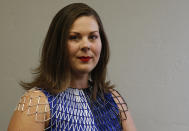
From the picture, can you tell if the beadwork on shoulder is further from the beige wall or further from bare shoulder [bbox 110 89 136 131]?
the beige wall

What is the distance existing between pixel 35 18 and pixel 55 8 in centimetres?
15

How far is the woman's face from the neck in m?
0.07

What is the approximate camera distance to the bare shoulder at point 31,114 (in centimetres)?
100

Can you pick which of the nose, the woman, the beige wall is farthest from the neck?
the beige wall

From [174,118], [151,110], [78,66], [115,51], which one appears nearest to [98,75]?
[78,66]

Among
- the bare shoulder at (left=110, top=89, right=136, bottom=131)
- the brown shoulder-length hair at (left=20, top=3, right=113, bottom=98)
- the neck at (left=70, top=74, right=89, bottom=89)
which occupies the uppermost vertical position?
the brown shoulder-length hair at (left=20, top=3, right=113, bottom=98)

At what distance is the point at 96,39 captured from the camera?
115cm

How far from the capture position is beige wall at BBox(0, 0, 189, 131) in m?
1.64

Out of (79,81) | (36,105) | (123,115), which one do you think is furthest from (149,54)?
(36,105)

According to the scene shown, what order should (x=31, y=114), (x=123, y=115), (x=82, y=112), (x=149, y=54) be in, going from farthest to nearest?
(x=149, y=54), (x=123, y=115), (x=82, y=112), (x=31, y=114)

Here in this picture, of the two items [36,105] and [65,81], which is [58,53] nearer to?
[65,81]

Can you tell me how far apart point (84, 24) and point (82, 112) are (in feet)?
1.32

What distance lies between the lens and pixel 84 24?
1100 millimetres

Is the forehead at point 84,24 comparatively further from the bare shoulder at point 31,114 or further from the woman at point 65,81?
the bare shoulder at point 31,114
